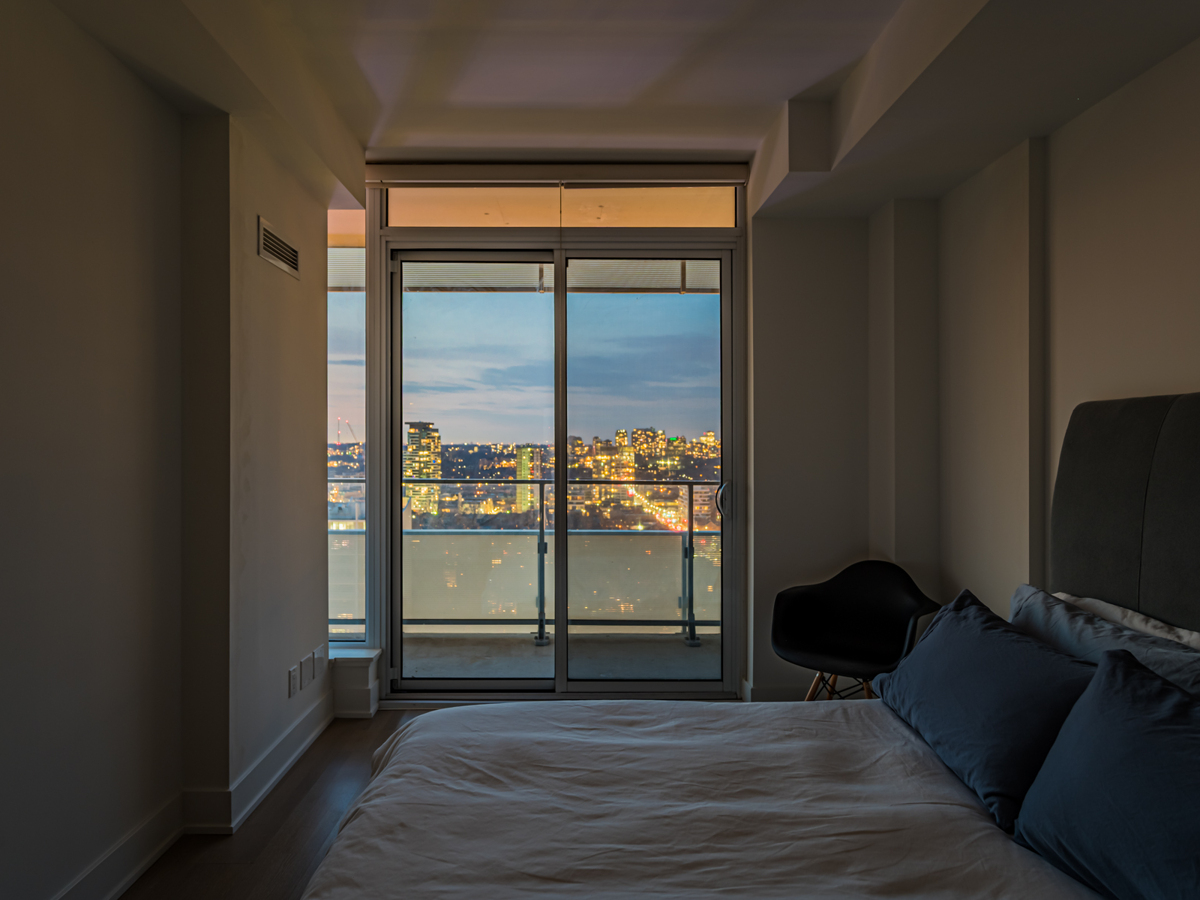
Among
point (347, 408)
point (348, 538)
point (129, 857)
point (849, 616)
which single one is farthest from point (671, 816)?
point (347, 408)

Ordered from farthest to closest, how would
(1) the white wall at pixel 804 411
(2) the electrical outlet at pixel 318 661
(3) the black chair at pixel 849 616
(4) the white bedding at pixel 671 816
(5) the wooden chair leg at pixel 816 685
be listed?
(1) the white wall at pixel 804 411 < (2) the electrical outlet at pixel 318 661 < (3) the black chair at pixel 849 616 < (5) the wooden chair leg at pixel 816 685 < (4) the white bedding at pixel 671 816

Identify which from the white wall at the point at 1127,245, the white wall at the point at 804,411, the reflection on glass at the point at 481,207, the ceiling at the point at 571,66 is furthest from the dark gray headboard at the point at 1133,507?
the reflection on glass at the point at 481,207

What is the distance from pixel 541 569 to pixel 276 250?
204 cm

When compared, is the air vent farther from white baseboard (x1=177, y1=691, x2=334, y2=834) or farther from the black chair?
the black chair

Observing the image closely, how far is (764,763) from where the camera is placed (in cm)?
166

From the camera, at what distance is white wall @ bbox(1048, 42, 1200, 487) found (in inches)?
74.6

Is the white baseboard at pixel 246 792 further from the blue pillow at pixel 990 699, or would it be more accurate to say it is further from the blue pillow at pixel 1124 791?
the blue pillow at pixel 1124 791

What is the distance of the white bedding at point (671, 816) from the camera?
1225 millimetres

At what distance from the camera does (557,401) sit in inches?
146

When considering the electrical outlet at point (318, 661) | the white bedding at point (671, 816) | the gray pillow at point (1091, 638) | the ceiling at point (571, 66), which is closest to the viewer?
the white bedding at point (671, 816)

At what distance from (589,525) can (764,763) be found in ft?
7.13

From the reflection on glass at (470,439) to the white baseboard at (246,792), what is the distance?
2.71ft

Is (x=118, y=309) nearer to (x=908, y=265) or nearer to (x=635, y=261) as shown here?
(x=635, y=261)

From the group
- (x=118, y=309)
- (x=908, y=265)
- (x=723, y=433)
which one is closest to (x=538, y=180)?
(x=723, y=433)
